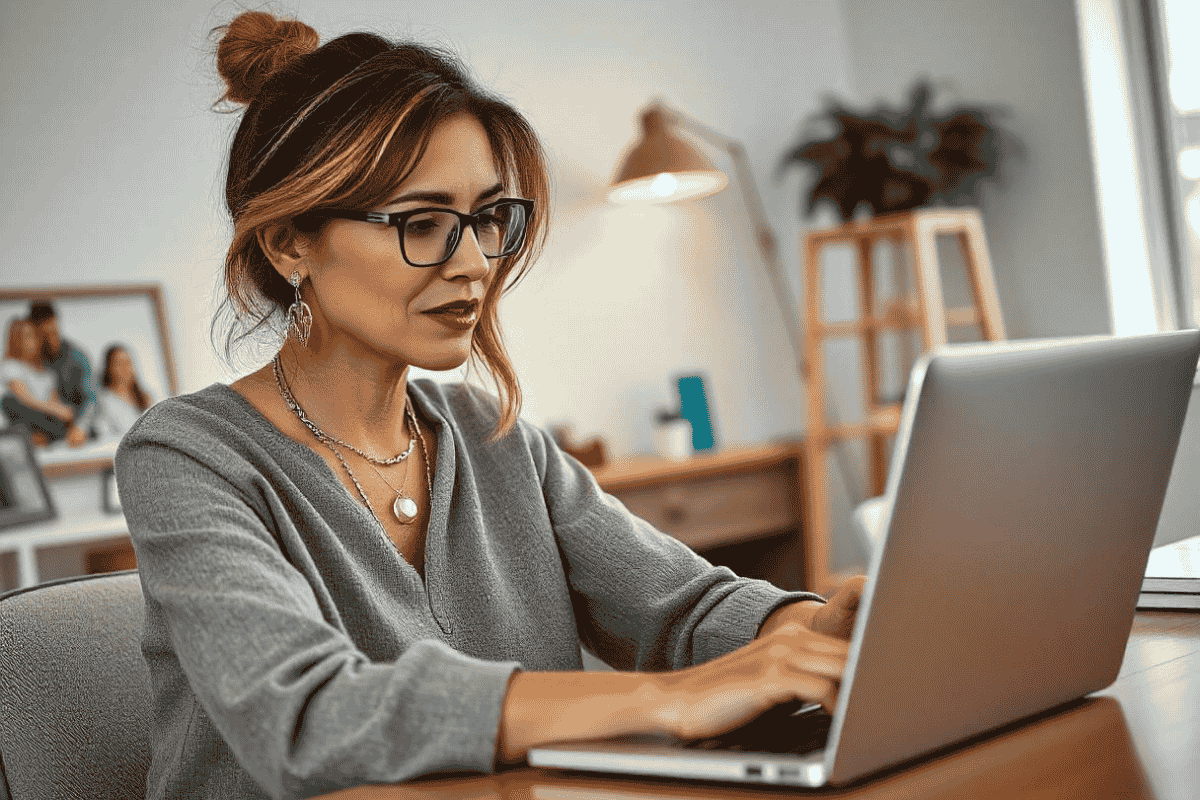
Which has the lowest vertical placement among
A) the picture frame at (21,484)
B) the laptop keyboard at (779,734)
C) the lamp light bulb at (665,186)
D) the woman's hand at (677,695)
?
the picture frame at (21,484)

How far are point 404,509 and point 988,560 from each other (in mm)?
656

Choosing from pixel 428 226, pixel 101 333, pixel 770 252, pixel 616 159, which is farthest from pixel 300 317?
pixel 770 252

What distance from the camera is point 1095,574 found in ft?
2.50

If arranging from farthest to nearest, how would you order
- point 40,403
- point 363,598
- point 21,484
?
1. point 40,403
2. point 21,484
3. point 363,598

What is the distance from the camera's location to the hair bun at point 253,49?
121 cm

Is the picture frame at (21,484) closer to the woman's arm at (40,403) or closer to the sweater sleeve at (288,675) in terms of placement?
the woman's arm at (40,403)

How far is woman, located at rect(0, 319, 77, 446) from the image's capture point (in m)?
2.61

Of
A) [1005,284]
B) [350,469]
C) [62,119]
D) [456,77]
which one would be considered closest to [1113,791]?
[350,469]

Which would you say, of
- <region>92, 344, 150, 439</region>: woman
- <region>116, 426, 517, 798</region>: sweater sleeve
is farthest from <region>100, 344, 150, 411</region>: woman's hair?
<region>116, 426, 517, 798</region>: sweater sleeve

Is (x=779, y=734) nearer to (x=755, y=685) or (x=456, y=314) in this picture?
(x=755, y=685)

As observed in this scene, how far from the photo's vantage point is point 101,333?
2.73m

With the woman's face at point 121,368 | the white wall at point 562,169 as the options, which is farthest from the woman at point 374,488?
the woman's face at point 121,368

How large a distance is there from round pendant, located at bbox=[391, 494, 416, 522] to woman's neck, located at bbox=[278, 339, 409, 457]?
0.06 m

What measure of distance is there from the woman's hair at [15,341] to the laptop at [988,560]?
7.47ft
